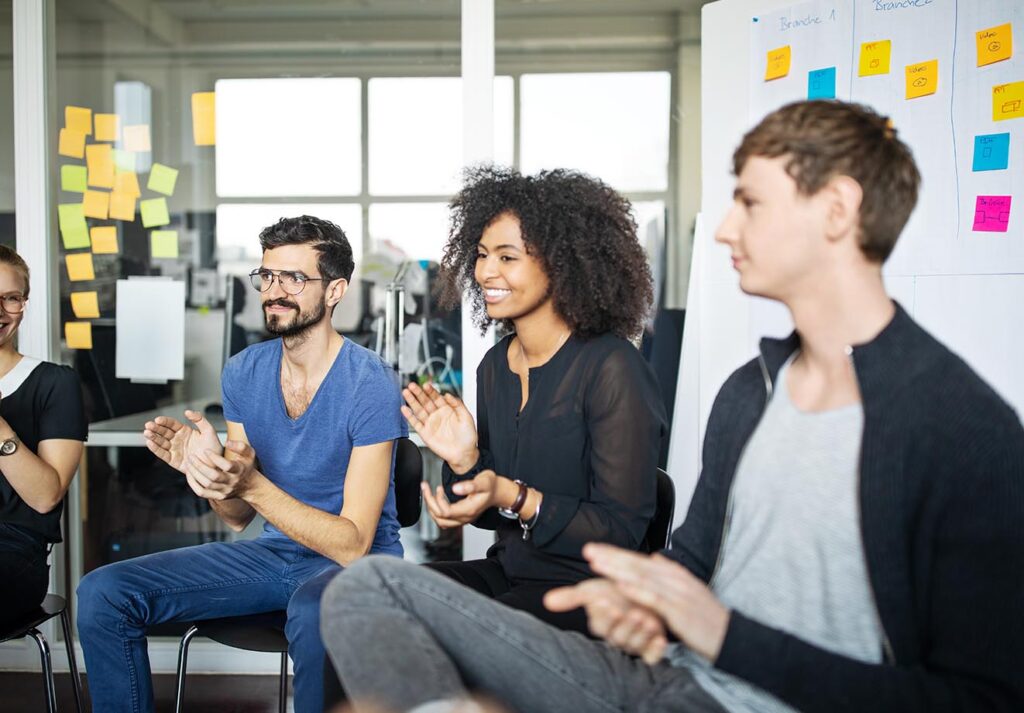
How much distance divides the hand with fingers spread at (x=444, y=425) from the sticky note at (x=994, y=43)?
1662 mm

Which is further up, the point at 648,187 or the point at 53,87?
the point at 53,87

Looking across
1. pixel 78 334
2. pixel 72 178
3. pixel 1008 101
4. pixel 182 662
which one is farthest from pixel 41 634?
pixel 1008 101

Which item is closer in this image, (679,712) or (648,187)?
(679,712)

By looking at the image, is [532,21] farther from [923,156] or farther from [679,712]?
[679,712]

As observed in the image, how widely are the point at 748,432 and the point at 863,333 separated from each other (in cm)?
23

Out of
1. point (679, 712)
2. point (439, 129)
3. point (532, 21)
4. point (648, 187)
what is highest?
point (532, 21)

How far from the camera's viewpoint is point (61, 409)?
223cm

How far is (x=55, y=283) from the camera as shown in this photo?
9.78 feet

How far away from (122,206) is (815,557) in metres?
2.69

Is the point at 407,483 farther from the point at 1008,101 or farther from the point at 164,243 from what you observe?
the point at 1008,101

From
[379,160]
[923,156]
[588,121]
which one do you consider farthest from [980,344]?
[379,160]

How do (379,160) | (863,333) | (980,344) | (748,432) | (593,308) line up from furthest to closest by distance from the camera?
(379,160)
(980,344)
(593,308)
(748,432)
(863,333)

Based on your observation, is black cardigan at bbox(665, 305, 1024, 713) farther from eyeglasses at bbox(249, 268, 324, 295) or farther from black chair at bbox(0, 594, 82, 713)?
black chair at bbox(0, 594, 82, 713)

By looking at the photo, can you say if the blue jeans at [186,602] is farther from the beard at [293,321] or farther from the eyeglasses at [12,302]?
the eyeglasses at [12,302]
